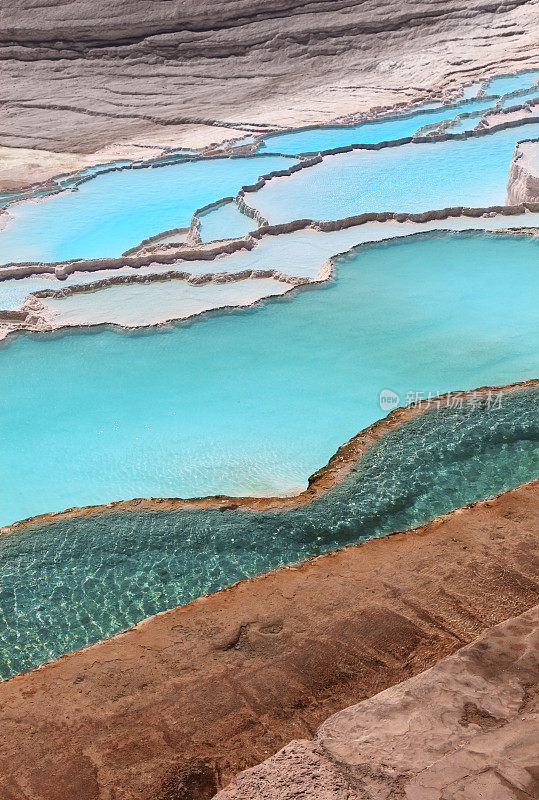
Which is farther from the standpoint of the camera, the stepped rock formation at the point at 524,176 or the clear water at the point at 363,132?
the clear water at the point at 363,132

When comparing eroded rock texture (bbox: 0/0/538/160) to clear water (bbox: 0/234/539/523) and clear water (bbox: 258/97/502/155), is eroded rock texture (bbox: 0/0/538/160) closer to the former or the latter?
clear water (bbox: 258/97/502/155)

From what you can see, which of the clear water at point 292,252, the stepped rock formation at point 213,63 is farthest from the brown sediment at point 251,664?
the stepped rock formation at point 213,63

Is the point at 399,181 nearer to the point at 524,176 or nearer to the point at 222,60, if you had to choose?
the point at 524,176

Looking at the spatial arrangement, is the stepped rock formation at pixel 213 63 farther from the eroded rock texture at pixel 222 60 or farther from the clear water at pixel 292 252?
the clear water at pixel 292 252

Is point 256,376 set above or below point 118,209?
below

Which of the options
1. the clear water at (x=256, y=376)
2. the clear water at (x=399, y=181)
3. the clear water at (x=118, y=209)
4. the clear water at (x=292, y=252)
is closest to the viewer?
the clear water at (x=256, y=376)

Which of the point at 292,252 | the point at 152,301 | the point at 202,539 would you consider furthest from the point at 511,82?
the point at 202,539

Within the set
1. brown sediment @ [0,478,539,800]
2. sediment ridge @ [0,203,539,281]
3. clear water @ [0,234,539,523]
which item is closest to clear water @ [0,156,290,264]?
sediment ridge @ [0,203,539,281]
